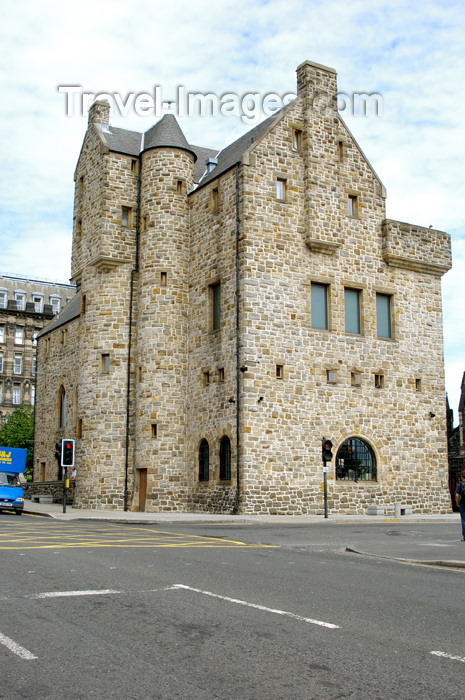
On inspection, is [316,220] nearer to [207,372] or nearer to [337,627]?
[207,372]

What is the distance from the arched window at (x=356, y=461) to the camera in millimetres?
31109

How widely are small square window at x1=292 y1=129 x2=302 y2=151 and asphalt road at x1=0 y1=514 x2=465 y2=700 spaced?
23.2 metres

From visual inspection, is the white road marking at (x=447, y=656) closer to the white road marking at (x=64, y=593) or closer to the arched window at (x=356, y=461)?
the white road marking at (x=64, y=593)

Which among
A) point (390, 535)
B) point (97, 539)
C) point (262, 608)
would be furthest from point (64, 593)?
point (390, 535)

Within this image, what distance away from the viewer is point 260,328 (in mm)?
29500

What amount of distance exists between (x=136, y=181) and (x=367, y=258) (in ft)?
37.2

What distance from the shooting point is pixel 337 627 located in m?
6.97

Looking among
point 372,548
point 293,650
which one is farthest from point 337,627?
point 372,548

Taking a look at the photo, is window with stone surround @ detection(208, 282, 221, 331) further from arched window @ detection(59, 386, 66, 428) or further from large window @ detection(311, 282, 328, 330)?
arched window @ detection(59, 386, 66, 428)

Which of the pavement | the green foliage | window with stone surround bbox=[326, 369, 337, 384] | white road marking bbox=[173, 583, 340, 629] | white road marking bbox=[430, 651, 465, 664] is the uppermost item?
window with stone surround bbox=[326, 369, 337, 384]

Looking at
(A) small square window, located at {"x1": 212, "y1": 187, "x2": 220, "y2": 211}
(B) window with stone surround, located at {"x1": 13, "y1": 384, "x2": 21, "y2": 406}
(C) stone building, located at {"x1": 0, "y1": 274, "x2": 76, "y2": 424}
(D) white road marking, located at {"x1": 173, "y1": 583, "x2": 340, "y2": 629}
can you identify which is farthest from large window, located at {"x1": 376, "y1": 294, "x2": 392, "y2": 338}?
(B) window with stone surround, located at {"x1": 13, "y1": 384, "x2": 21, "y2": 406}

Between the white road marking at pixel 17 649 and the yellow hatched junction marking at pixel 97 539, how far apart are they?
7687 mm

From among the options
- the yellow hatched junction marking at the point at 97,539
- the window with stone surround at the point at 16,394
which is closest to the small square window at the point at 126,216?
the yellow hatched junction marking at the point at 97,539

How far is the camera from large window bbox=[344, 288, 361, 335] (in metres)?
32.6
